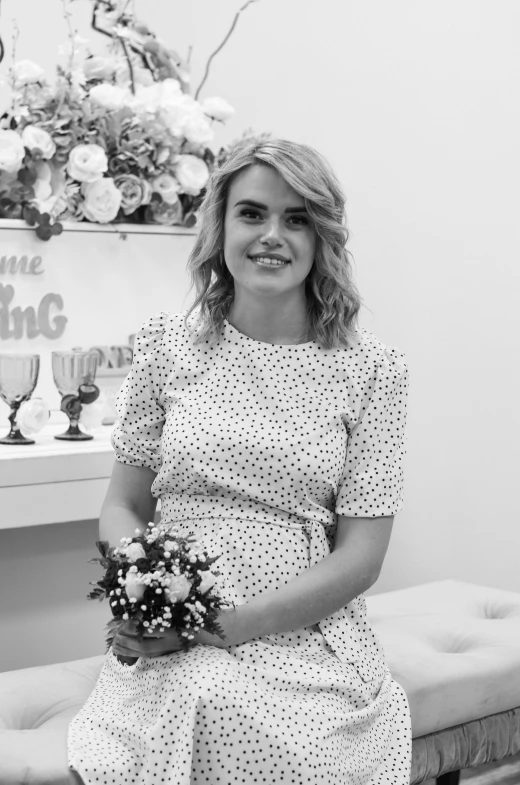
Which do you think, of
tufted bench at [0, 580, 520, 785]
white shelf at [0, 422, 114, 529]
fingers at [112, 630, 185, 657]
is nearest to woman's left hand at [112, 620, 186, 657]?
fingers at [112, 630, 185, 657]

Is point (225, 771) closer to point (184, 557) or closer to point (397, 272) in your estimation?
point (184, 557)

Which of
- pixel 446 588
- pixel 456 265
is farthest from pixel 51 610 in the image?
pixel 456 265

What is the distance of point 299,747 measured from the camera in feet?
4.33

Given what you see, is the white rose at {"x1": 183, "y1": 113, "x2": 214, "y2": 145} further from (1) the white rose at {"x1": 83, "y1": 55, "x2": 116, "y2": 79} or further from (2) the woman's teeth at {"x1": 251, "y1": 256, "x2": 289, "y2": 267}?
(2) the woman's teeth at {"x1": 251, "y1": 256, "x2": 289, "y2": 267}

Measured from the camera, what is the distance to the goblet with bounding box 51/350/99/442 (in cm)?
235

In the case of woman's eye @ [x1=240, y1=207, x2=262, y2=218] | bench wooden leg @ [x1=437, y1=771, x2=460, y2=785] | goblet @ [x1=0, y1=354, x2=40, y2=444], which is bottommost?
bench wooden leg @ [x1=437, y1=771, x2=460, y2=785]

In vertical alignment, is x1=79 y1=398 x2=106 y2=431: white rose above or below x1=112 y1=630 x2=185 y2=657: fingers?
below

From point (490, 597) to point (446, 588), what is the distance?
0.45 ft

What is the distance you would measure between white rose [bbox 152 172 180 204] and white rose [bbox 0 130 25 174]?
1.21 feet

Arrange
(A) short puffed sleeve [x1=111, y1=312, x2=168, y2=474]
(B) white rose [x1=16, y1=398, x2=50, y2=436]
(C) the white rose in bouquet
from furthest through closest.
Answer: (C) the white rose in bouquet < (B) white rose [x1=16, y1=398, x2=50, y2=436] < (A) short puffed sleeve [x1=111, y1=312, x2=168, y2=474]

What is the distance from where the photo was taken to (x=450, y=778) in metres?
2.02

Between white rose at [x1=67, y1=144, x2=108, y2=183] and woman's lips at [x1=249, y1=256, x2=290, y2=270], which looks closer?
woman's lips at [x1=249, y1=256, x2=290, y2=270]

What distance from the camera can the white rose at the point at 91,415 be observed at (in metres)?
2.40

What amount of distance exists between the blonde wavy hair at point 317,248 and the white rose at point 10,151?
2.83 ft
